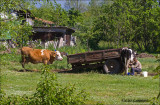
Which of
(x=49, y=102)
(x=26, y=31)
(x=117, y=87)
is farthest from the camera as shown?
(x=117, y=87)

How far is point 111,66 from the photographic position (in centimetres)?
1759

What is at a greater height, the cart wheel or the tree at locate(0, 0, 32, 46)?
the tree at locate(0, 0, 32, 46)

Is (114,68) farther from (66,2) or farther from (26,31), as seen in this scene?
(66,2)

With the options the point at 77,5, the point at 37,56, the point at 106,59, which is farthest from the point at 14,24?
the point at 77,5

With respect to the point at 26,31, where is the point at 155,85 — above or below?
below

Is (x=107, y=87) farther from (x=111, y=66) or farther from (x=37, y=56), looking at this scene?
(x=37, y=56)

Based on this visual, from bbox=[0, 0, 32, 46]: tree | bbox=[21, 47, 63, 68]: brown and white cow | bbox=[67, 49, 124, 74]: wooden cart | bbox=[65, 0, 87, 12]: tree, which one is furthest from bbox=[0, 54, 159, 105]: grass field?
bbox=[65, 0, 87, 12]: tree

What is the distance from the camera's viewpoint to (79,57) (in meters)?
17.7

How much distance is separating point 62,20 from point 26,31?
4169 cm

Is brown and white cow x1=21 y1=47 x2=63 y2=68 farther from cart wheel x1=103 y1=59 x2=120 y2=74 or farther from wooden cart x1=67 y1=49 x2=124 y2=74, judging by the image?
cart wheel x1=103 y1=59 x2=120 y2=74

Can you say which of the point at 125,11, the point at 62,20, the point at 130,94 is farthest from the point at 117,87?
the point at 62,20

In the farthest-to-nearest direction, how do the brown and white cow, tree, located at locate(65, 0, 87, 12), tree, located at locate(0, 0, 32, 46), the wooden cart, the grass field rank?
tree, located at locate(65, 0, 87, 12), the brown and white cow, the wooden cart, the grass field, tree, located at locate(0, 0, 32, 46)

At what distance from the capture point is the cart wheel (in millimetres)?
17500

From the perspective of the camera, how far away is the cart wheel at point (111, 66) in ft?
57.4
